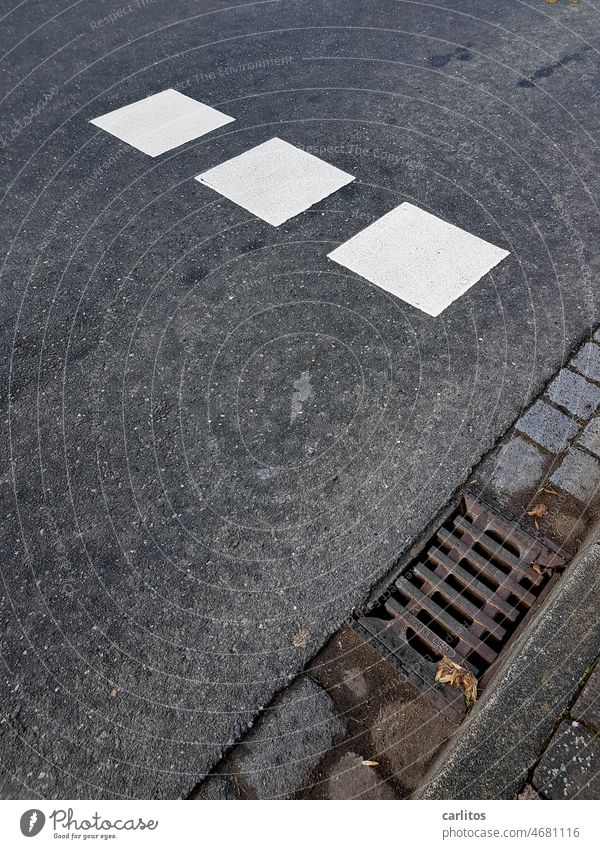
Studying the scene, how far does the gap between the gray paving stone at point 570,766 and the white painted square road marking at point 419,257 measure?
7.45 feet

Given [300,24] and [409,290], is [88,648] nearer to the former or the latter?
[409,290]

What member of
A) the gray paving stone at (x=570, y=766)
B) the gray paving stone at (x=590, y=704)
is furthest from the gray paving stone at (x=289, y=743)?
the gray paving stone at (x=590, y=704)

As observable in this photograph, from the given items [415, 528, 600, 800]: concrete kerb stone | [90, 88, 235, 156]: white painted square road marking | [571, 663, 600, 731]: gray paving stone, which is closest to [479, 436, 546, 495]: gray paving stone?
[415, 528, 600, 800]: concrete kerb stone

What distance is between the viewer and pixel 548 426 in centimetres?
304

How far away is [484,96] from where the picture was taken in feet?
17.1

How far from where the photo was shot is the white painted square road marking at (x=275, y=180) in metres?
4.29

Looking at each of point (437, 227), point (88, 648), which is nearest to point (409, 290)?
point (437, 227)

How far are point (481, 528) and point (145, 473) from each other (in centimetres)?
156

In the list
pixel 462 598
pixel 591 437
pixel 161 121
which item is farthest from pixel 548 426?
pixel 161 121

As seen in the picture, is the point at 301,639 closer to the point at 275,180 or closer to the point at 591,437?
the point at 591,437

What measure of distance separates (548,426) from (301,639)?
157cm

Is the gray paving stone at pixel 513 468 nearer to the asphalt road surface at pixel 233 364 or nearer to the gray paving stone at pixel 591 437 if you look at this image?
the asphalt road surface at pixel 233 364

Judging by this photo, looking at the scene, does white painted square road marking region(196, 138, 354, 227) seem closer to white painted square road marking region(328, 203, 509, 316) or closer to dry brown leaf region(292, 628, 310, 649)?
white painted square road marking region(328, 203, 509, 316)

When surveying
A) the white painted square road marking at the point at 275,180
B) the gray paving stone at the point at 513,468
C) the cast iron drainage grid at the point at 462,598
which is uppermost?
the white painted square road marking at the point at 275,180
